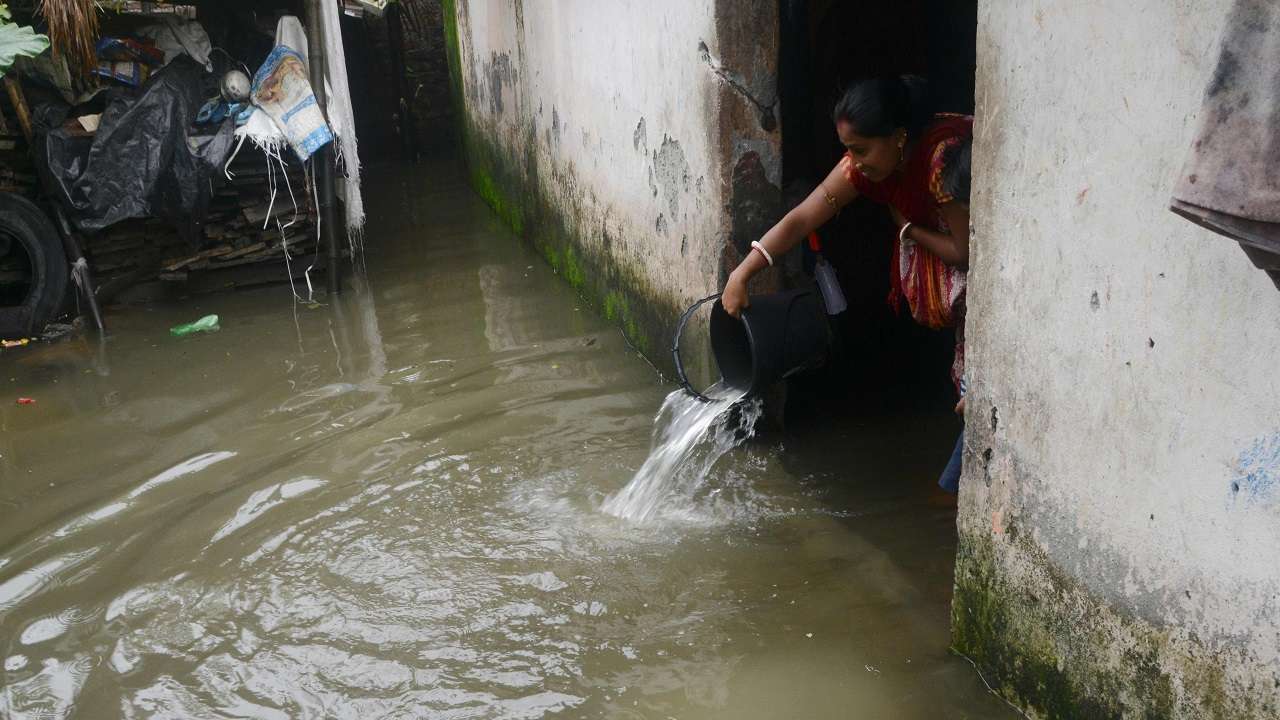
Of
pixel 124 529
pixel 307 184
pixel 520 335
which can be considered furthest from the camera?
pixel 307 184

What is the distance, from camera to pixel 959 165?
2.83m

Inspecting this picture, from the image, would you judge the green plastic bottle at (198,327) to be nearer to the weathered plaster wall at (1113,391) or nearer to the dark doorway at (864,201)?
the dark doorway at (864,201)

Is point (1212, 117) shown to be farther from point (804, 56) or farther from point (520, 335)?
point (520, 335)

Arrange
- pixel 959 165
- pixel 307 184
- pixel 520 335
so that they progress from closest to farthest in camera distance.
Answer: pixel 959 165 < pixel 520 335 < pixel 307 184

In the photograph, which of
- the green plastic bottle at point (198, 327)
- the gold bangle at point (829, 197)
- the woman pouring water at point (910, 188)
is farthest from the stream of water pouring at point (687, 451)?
the green plastic bottle at point (198, 327)

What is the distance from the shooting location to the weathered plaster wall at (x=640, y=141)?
395 centimetres

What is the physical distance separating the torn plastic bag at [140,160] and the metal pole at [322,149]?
681 mm

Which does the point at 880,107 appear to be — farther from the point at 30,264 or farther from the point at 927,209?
the point at 30,264

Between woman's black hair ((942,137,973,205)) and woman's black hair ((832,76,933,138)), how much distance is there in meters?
0.17

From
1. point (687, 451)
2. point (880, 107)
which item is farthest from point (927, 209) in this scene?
point (687, 451)

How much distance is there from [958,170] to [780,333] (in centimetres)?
96

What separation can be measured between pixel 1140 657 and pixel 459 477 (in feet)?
8.96

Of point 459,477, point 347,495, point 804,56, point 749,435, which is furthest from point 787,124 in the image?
point 347,495

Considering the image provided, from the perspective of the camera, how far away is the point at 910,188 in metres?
3.12
